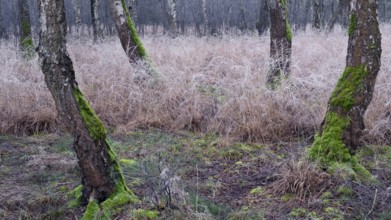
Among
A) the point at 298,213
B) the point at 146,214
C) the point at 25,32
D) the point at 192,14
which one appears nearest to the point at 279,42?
the point at 298,213

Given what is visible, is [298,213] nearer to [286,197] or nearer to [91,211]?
[286,197]

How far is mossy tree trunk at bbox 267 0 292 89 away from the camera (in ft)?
22.3

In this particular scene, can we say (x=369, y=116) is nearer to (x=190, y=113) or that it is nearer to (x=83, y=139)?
(x=190, y=113)

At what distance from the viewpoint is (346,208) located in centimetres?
345

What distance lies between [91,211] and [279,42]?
455 cm

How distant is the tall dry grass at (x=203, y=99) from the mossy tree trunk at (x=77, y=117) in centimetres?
238

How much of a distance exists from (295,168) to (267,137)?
183 cm

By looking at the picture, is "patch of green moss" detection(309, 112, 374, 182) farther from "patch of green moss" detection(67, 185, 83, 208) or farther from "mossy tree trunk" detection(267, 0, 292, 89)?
"mossy tree trunk" detection(267, 0, 292, 89)

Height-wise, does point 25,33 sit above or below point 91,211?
above

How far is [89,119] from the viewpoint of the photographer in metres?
3.52

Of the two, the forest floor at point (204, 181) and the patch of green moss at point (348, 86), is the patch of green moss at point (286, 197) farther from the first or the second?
the patch of green moss at point (348, 86)

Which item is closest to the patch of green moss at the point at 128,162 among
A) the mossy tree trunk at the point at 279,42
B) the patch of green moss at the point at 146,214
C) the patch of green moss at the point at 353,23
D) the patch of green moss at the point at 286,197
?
the patch of green moss at the point at 146,214

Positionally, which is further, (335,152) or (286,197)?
(335,152)

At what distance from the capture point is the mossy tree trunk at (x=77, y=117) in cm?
329
